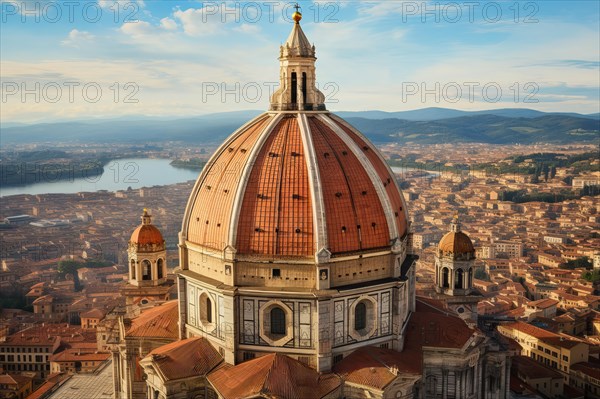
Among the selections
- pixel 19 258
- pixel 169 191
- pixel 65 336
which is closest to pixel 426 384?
pixel 65 336

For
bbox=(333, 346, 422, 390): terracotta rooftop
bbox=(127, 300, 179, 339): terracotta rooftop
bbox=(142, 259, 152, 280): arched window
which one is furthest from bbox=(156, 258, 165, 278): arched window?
bbox=(333, 346, 422, 390): terracotta rooftop

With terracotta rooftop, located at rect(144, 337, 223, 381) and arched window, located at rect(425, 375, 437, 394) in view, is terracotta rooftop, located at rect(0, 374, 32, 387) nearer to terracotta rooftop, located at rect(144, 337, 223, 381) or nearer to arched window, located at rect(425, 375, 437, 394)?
terracotta rooftop, located at rect(144, 337, 223, 381)

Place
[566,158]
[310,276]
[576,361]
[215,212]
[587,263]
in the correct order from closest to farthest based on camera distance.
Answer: [310,276] → [215,212] → [576,361] → [587,263] → [566,158]

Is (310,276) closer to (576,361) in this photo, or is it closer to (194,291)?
(194,291)

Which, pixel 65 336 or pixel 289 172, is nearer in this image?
pixel 289 172

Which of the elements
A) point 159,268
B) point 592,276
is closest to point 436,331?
point 159,268

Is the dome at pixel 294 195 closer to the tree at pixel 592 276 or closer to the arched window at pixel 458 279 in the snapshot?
the arched window at pixel 458 279
